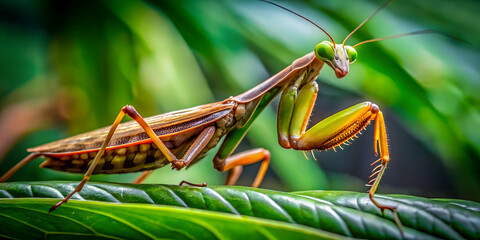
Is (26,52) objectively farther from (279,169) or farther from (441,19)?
(441,19)

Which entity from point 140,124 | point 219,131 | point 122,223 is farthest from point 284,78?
point 122,223

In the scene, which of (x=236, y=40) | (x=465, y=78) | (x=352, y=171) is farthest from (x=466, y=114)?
(x=352, y=171)

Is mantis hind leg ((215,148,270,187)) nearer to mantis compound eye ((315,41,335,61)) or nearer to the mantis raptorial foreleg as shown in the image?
the mantis raptorial foreleg

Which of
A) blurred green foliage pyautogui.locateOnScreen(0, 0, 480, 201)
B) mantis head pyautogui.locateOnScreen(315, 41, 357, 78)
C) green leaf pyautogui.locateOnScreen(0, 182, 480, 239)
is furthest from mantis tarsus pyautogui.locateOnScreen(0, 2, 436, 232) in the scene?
blurred green foliage pyautogui.locateOnScreen(0, 0, 480, 201)

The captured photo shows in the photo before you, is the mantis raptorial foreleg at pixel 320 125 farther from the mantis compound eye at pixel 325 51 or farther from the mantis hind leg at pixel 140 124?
the mantis hind leg at pixel 140 124

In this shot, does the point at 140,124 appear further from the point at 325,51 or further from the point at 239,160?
the point at 325,51

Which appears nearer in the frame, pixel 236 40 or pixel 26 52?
pixel 236 40
